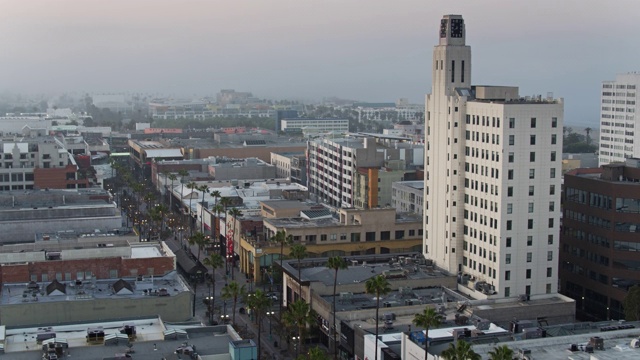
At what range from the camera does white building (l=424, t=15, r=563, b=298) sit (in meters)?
80.1

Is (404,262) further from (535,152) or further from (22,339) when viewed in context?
(22,339)

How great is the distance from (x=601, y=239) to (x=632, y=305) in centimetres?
1050

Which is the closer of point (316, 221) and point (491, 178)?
point (491, 178)

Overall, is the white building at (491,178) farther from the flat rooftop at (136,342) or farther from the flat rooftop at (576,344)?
the flat rooftop at (136,342)

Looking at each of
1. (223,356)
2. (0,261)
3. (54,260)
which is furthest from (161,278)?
(223,356)

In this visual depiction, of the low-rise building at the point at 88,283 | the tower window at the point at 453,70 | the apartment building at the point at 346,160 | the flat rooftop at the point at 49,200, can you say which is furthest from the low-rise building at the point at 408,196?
the low-rise building at the point at 88,283

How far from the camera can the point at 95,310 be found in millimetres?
71000

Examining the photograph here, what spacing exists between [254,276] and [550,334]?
4484cm

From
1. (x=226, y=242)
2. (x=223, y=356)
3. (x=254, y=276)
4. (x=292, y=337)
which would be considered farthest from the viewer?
(x=226, y=242)

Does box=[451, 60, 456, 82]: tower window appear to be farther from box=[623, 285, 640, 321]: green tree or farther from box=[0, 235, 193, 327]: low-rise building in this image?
box=[0, 235, 193, 327]: low-rise building

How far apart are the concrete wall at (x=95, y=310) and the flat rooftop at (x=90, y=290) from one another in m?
1.12

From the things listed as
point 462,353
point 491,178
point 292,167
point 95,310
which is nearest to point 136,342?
point 95,310

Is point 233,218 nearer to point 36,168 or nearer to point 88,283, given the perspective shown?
point 36,168

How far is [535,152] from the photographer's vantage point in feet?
264
